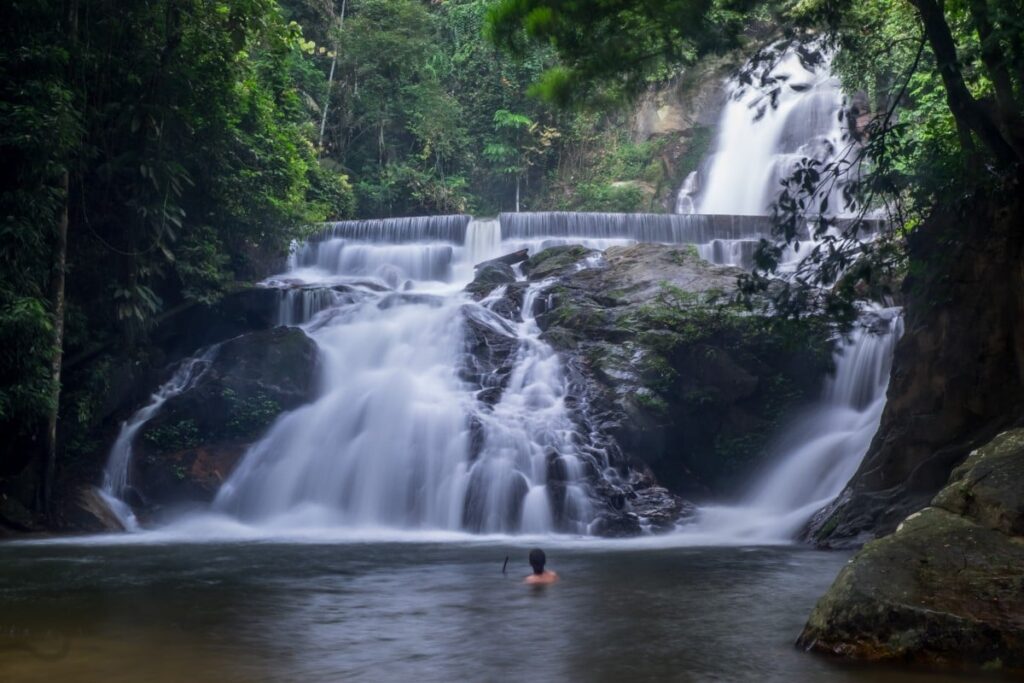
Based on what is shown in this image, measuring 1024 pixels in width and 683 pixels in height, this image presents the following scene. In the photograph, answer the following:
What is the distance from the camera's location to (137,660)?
6395 millimetres

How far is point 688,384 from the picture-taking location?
16.5 m

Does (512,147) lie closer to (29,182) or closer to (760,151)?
(760,151)

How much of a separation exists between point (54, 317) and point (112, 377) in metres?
2.95

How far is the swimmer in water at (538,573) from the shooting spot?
9.50m

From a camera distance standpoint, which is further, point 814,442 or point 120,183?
point 120,183

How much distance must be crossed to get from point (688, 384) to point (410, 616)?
922 cm

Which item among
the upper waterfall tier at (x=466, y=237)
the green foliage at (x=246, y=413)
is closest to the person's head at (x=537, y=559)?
the green foliage at (x=246, y=413)

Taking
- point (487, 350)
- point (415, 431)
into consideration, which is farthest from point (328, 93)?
point (415, 431)

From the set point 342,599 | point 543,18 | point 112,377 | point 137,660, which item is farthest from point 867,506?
point 112,377

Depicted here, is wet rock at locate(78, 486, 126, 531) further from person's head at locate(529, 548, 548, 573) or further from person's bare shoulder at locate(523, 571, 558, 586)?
person's head at locate(529, 548, 548, 573)

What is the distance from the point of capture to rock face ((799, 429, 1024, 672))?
19.1 feet

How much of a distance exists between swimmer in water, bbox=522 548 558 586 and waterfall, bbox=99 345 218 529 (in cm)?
832

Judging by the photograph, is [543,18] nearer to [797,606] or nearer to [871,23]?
[871,23]

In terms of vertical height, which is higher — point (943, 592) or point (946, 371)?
point (946, 371)
